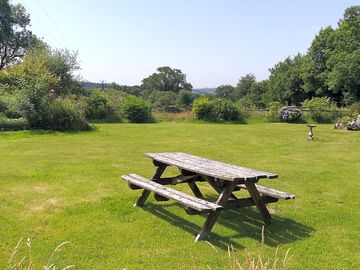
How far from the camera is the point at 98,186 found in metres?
7.10

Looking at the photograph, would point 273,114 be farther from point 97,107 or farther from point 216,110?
point 97,107

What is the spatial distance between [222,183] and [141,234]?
1351 mm

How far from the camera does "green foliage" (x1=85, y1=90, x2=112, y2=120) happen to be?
76.8 feet

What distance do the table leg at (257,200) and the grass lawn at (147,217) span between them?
146 mm

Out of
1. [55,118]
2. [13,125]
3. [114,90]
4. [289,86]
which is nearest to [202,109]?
[55,118]

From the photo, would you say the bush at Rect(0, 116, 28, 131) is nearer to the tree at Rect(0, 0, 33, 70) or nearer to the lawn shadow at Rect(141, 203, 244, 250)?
the lawn shadow at Rect(141, 203, 244, 250)

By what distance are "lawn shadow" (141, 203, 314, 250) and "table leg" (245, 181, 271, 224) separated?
114mm

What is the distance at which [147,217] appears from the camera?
18.2 ft

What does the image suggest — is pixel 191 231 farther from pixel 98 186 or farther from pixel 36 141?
pixel 36 141

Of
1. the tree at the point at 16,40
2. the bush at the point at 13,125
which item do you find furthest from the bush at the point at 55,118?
the tree at the point at 16,40

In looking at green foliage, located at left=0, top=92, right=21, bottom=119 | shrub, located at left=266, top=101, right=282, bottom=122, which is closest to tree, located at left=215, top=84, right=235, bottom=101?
shrub, located at left=266, top=101, right=282, bottom=122

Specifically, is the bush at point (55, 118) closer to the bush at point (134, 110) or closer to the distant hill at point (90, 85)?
the bush at point (134, 110)

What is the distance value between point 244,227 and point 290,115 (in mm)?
21948

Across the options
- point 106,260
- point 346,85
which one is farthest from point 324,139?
point 346,85
